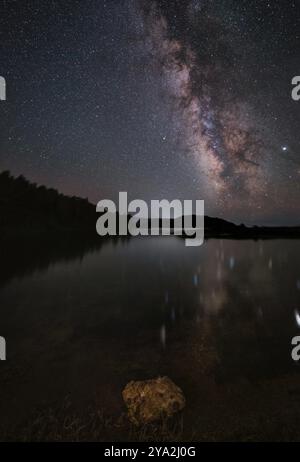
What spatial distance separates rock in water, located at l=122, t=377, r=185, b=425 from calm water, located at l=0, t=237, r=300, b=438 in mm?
607

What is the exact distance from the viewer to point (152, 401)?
679 cm

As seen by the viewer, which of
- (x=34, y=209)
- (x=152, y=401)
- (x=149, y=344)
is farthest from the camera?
(x=34, y=209)

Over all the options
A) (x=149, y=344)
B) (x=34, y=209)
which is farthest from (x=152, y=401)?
(x=34, y=209)

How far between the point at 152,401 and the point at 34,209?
122 meters

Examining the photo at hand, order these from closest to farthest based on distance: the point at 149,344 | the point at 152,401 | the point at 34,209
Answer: the point at 152,401 → the point at 149,344 → the point at 34,209

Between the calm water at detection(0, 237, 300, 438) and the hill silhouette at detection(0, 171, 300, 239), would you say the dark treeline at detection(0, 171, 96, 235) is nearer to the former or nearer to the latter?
the hill silhouette at detection(0, 171, 300, 239)

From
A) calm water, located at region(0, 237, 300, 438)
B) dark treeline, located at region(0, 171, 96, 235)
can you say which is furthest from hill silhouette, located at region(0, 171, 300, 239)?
calm water, located at region(0, 237, 300, 438)

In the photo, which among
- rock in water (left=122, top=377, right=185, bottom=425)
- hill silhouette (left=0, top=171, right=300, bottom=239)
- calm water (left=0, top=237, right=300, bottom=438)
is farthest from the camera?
hill silhouette (left=0, top=171, right=300, bottom=239)

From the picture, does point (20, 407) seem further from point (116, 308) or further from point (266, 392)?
point (116, 308)

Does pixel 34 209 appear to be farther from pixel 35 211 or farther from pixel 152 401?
pixel 152 401

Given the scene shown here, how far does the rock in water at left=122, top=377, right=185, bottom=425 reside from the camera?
659 centimetres

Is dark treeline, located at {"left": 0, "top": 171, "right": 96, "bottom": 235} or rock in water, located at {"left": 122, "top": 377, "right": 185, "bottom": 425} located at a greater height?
A: dark treeline, located at {"left": 0, "top": 171, "right": 96, "bottom": 235}
